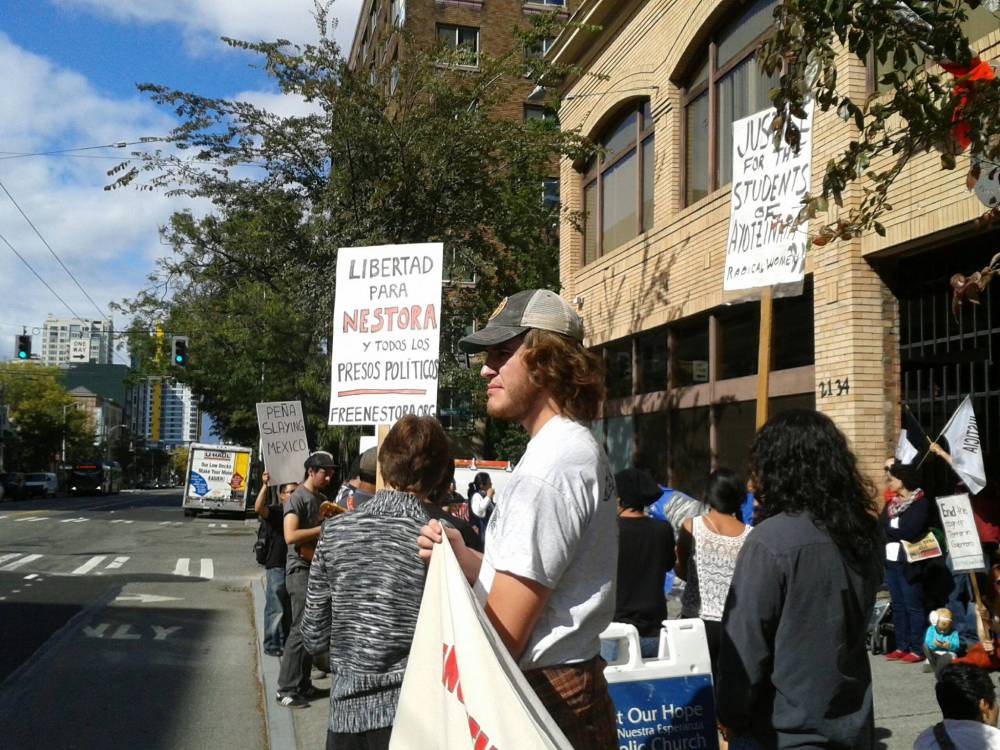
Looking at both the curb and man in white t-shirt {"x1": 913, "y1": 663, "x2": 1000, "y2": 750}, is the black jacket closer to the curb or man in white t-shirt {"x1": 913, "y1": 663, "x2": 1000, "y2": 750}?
man in white t-shirt {"x1": 913, "y1": 663, "x2": 1000, "y2": 750}

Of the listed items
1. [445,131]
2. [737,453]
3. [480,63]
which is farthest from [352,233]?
[737,453]

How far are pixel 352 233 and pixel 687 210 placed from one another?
5.52 m

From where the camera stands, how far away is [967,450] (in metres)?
8.17

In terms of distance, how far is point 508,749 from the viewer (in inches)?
82.7

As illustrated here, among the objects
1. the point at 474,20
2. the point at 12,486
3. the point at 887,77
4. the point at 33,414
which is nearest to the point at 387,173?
the point at 887,77

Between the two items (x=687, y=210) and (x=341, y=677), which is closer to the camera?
(x=341, y=677)

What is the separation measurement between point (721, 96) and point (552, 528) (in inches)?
525

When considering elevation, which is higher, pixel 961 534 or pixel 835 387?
pixel 835 387

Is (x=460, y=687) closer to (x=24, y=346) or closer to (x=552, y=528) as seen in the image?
(x=552, y=528)

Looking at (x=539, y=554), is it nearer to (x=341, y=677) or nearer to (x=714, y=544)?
(x=341, y=677)

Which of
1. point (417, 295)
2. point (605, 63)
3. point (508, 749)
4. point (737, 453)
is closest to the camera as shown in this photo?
point (508, 749)

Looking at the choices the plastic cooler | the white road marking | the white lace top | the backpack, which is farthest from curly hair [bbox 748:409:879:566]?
the white road marking

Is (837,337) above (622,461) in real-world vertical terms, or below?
above

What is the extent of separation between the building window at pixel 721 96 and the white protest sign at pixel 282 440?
6.67 metres
